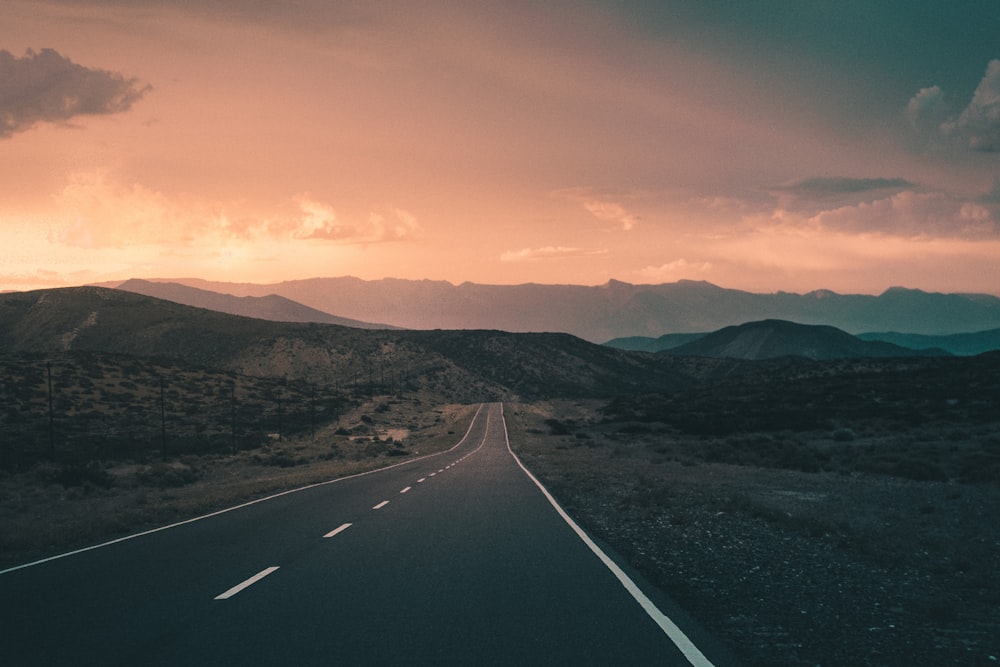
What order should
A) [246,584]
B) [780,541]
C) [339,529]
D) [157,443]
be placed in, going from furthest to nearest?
1. [157,443]
2. [339,529]
3. [780,541]
4. [246,584]

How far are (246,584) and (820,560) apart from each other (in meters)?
7.90

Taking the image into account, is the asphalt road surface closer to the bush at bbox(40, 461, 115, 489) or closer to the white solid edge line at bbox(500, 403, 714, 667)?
the white solid edge line at bbox(500, 403, 714, 667)

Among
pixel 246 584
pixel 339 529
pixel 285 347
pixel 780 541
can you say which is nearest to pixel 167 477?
pixel 339 529

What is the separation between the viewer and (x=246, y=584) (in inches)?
316

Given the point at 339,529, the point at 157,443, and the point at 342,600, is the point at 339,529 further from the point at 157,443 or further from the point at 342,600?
the point at 157,443

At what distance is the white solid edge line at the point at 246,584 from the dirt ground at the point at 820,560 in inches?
191

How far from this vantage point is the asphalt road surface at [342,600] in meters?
5.54

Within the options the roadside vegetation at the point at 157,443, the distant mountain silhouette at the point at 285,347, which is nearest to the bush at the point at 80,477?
the roadside vegetation at the point at 157,443

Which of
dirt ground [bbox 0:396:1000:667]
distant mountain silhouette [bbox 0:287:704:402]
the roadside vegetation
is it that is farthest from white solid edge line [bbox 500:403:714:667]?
distant mountain silhouette [bbox 0:287:704:402]

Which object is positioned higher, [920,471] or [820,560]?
[820,560]

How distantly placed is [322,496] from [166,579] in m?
10.2

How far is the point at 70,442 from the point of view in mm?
49750

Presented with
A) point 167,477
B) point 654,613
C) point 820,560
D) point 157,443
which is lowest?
point 157,443

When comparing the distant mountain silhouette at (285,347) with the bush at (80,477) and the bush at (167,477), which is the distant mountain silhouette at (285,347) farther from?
the bush at (80,477)
